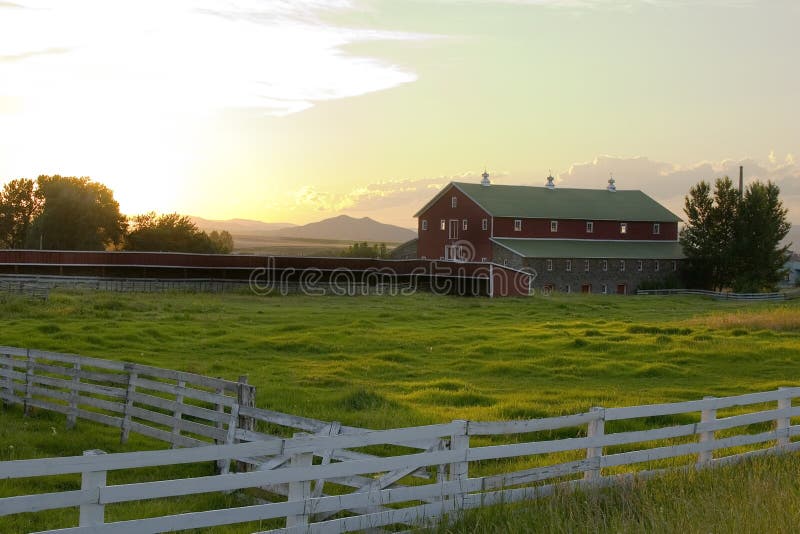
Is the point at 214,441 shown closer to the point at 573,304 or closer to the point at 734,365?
the point at 734,365

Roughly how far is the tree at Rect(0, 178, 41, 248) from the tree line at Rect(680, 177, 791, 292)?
2866 inches

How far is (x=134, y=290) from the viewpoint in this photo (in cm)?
5922

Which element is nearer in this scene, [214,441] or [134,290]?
→ [214,441]

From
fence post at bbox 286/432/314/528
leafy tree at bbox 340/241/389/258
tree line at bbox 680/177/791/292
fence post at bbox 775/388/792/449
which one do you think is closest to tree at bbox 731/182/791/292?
tree line at bbox 680/177/791/292

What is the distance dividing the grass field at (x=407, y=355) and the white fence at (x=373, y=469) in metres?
0.61

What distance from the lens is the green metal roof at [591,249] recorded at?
235 ft

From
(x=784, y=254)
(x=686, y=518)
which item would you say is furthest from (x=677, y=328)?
(x=784, y=254)

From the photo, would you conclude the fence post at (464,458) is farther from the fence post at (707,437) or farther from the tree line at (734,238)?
the tree line at (734,238)

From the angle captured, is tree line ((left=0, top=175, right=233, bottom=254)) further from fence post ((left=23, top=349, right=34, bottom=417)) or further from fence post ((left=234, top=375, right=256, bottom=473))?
fence post ((left=234, top=375, right=256, bottom=473))

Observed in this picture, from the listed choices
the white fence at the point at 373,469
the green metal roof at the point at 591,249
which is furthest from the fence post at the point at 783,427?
the green metal roof at the point at 591,249

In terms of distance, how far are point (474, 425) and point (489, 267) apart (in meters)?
53.3

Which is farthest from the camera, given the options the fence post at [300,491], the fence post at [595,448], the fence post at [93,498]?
the fence post at [595,448]

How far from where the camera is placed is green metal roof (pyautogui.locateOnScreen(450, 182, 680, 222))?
75500 mm

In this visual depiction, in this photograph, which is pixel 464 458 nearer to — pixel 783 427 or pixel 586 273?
pixel 783 427
